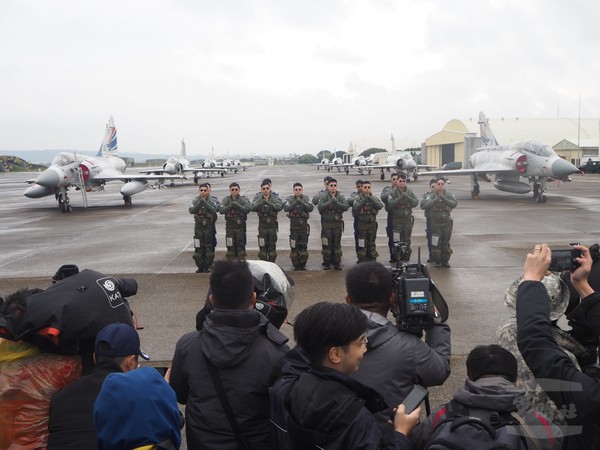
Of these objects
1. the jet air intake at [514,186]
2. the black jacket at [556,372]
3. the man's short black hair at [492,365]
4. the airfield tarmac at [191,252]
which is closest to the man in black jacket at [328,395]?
the man's short black hair at [492,365]

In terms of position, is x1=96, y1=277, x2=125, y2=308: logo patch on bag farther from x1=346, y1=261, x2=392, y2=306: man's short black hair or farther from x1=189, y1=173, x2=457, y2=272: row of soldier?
x1=189, y1=173, x2=457, y2=272: row of soldier

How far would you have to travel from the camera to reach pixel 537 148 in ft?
74.0

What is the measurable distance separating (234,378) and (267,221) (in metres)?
7.72

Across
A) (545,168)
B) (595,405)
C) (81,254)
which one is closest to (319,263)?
(81,254)

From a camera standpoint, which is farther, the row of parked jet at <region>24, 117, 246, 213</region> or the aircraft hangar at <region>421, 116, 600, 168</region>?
the aircraft hangar at <region>421, 116, 600, 168</region>

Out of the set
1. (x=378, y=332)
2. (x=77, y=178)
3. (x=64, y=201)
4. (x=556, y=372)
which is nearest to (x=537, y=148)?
(x=77, y=178)

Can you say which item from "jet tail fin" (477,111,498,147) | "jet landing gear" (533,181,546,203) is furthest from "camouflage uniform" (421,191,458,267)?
"jet tail fin" (477,111,498,147)

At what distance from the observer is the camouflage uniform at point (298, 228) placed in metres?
10.2

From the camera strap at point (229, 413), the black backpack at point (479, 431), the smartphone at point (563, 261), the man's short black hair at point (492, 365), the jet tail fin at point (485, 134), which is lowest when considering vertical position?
the camera strap at point (229, 413)

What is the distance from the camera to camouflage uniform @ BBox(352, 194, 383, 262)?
1015cm

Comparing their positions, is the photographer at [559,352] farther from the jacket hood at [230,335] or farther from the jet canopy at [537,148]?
the jet canopy at [537,148]

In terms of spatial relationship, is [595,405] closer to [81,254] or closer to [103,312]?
[103,312]

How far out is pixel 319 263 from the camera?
10.9 meters

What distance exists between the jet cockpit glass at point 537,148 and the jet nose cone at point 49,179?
19.6m
